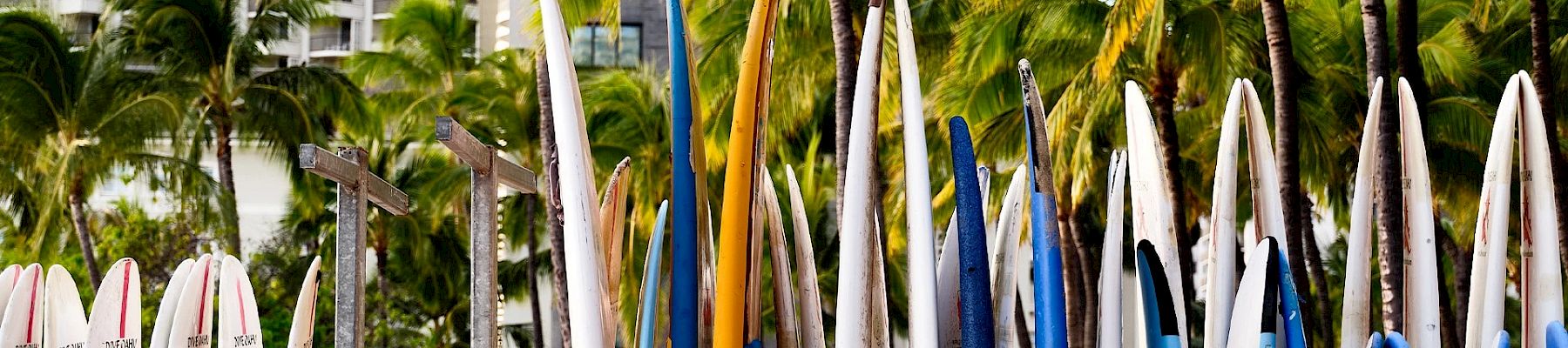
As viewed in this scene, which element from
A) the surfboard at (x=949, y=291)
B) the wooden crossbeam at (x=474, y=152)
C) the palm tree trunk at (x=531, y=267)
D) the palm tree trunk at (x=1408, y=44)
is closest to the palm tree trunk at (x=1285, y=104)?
the palm tree trunk at (x=1408, y=44)

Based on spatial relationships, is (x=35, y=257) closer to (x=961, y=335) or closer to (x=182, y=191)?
(x=182, y=191)

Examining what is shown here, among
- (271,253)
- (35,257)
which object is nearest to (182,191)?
(35,257)

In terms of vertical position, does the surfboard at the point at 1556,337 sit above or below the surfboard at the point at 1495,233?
below

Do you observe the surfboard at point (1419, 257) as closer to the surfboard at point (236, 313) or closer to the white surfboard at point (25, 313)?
the surfboard at point (236, 313)

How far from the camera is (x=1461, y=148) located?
10242 millimetres

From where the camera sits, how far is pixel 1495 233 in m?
1.20

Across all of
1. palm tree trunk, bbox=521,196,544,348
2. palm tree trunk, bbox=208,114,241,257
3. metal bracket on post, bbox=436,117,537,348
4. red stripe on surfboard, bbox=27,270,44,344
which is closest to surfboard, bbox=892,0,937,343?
metal bracket on post, bbox=436,117,537,348

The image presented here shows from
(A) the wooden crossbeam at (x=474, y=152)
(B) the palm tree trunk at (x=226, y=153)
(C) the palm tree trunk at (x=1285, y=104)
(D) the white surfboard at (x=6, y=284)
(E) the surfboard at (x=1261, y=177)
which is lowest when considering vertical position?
(D) the white surfboard at (x=6, y=284)

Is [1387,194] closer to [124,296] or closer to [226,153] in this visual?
[124,296]

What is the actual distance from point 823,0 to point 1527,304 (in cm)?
837

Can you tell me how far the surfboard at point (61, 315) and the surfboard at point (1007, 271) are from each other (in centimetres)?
106

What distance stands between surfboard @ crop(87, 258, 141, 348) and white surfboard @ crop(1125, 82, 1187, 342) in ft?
3.56

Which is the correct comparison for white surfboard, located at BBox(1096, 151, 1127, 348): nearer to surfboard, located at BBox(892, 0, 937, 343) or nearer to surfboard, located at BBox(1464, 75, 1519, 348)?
surfboard, located at BBox(892, 0, 937, 343)

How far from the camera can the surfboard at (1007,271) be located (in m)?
1.03
